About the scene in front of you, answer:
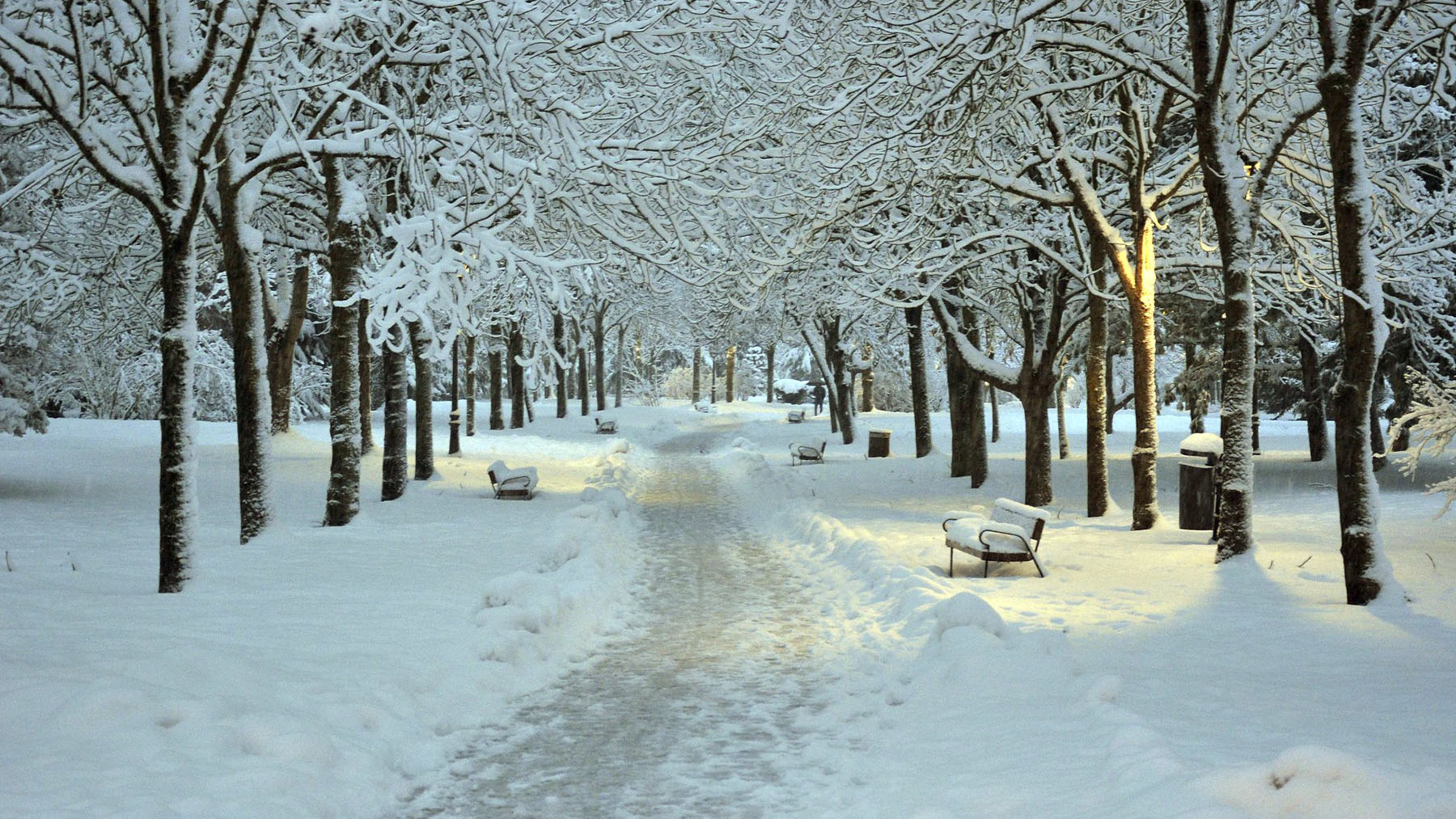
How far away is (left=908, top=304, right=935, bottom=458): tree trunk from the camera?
85.2ft

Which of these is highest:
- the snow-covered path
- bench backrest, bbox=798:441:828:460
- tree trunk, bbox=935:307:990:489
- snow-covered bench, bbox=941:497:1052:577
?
tree trunk, bbox=935:307:990:489

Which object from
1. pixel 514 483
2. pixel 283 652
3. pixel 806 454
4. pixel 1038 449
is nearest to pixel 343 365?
pixel 514 483

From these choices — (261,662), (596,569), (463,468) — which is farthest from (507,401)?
(261,662)

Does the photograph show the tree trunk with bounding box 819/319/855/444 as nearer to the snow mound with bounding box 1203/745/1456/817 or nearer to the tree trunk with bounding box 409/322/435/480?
the tree trunk with bounding box 409/322/435/480

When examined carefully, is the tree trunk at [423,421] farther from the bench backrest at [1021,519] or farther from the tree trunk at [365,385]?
the bench backrest at [1021,519]

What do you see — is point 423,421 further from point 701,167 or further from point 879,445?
point 879,445

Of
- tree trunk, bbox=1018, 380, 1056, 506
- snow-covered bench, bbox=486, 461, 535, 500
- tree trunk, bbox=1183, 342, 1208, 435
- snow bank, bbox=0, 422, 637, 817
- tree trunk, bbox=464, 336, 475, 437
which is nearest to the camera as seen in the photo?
snow bank, bbox=0, 422, 637, 817

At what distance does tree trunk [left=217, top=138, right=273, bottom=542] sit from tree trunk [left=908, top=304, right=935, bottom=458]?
16899 millimetres

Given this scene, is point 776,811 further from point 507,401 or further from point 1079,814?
point 507,401

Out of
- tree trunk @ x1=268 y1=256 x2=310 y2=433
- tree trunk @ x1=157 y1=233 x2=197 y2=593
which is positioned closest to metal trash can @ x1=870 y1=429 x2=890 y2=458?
tree trunk @ x1=268 y1=256 x2=310 y2=433

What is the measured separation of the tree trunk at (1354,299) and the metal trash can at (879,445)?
20542 mm

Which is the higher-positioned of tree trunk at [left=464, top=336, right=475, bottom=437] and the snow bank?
tree trunk at [left=464, top=336, right=475, bottom=437]

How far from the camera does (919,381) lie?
26641mm

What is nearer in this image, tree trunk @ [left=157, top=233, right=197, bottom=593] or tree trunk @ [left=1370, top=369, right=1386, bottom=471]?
tree trunk @ [left=157, top=233, right=197, bottom=593]
